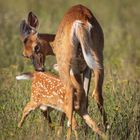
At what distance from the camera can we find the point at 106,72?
13.0 meters

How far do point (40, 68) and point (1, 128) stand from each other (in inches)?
63.2

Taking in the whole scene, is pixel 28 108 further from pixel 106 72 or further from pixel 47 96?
pixel 106 72

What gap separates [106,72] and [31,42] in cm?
233

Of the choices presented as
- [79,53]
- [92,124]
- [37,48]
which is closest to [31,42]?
[37,48]

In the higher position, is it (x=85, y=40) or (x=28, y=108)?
(x=85, y=40)

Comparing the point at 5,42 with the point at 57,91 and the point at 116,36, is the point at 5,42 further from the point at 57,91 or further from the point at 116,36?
the point at 57,91

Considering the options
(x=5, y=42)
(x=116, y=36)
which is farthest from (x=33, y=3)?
(x=5, y=42)

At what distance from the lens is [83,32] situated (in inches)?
378

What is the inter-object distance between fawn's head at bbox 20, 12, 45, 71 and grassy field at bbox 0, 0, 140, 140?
1.72ft

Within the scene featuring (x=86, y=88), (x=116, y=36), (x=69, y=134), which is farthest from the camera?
(x=116, y=36)

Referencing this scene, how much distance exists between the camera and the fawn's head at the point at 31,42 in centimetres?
1098

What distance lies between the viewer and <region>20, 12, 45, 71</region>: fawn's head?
1098cm

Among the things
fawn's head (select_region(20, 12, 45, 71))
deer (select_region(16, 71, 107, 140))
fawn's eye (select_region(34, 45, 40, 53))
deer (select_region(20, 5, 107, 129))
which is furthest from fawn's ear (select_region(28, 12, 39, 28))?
deer (select_region(20, 5, 107, 129))

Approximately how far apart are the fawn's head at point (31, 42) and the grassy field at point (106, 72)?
0.52m
